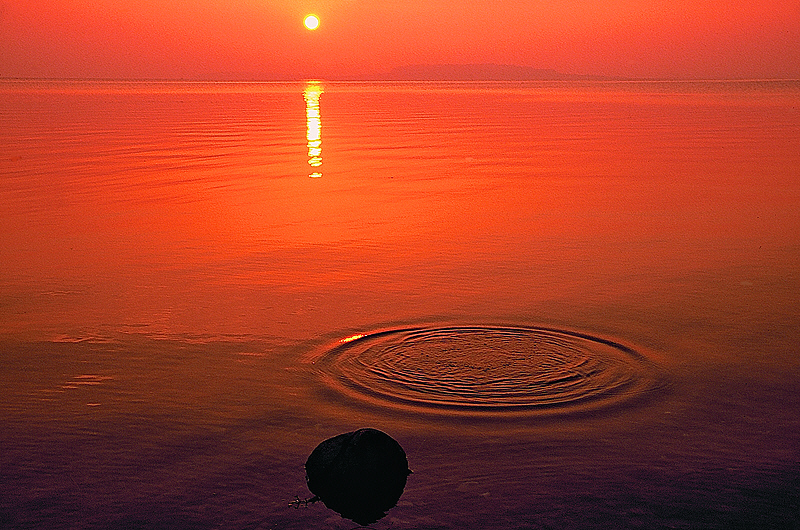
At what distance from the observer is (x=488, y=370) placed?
793cm

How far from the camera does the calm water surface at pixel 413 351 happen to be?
5.84m

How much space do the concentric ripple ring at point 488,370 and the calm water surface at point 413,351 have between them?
0.11 feet

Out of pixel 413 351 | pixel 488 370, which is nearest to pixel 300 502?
pixel 488 370

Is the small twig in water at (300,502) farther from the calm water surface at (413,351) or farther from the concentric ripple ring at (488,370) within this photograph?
the concentric ripple ring at (488,370)

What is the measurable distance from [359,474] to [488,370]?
2527mm

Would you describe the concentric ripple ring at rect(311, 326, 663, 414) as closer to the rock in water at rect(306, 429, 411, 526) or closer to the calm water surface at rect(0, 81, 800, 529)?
the calm water surface at rect(0, 81, 800, 529)

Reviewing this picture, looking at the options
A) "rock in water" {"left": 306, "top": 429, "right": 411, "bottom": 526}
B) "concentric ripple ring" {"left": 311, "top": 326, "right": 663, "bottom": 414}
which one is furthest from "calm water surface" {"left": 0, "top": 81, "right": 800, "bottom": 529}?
"rock in water" {"left": 306, "top": 429, "right": 411, "bottom": 526}

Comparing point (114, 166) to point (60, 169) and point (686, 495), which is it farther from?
point (686, 495)

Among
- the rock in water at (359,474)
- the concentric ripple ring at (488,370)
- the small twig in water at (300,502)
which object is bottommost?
the small twig in water at (300,502)

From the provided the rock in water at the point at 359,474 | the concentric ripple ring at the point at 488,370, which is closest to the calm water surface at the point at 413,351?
the concentric ripple ring at the point at 488,370

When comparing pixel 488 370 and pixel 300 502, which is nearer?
pixel 300 502

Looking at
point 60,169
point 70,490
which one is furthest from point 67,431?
point 60,169

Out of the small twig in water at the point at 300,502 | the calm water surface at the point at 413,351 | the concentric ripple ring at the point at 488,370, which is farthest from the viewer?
the concentric ripple ring at the point at 488,370

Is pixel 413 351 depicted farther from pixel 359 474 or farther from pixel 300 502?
pixel 300 502
